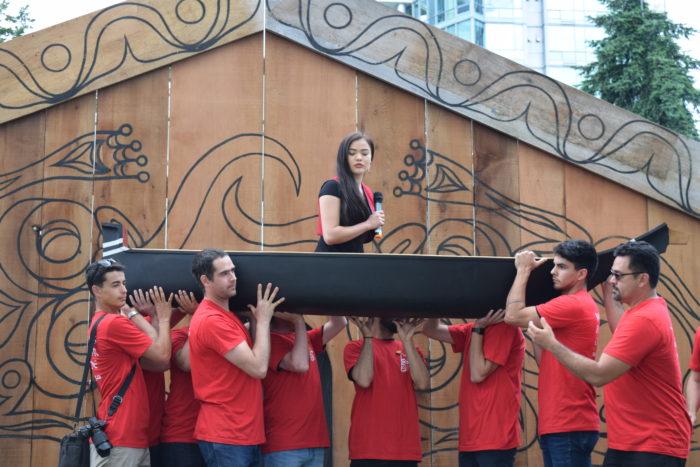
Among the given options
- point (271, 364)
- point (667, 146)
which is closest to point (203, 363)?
point (271, 364)

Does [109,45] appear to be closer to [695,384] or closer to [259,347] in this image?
[259,347]

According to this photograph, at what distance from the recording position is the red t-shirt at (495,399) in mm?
4203

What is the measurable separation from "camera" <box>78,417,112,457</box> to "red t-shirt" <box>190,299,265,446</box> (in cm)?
45

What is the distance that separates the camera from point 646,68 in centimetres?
1344

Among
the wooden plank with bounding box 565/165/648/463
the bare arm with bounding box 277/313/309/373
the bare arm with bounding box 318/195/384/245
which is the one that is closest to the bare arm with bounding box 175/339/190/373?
the bare arm with bounding box 277/313/309/373

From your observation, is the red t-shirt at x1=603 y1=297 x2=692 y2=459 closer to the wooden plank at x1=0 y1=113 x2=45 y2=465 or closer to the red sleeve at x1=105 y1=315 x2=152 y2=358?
the red sleeve at x1=105 y1=315 x2=152 y2=358

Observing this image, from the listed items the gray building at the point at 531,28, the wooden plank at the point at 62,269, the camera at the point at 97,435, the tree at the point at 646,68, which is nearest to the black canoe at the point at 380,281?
the camera at the point at 97,435

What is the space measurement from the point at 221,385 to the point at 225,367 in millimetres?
90

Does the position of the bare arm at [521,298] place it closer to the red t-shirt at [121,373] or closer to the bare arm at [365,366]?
the bare arm at [365,366]

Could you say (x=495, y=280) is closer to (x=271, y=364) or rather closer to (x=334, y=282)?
(x=334, y=282)

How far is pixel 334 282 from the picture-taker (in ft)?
13.2

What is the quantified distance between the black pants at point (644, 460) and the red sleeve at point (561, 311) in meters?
0.68

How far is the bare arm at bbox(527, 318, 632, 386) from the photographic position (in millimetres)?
3498

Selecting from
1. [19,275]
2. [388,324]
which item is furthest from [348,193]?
[19,275]
